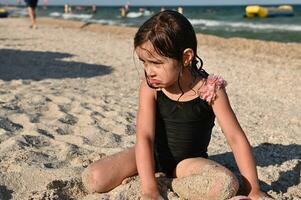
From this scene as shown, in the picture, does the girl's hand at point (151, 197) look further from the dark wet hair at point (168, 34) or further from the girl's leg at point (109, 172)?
the dark wet hair at point (168, 34)

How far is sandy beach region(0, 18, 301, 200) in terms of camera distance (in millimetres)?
2664

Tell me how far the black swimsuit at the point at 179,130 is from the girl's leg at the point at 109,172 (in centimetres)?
17

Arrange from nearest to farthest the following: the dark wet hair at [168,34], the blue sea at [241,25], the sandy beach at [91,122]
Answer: the dark wet hair at [168,34], the sandy beach at [91,122], the blue sea at [241,25]

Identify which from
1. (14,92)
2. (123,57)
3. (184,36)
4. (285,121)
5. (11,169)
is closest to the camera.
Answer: (184,36)

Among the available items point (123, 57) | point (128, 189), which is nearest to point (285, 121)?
point (128, 189)

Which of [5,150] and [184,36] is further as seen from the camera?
[5,150]

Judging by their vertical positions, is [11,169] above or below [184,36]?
→ below

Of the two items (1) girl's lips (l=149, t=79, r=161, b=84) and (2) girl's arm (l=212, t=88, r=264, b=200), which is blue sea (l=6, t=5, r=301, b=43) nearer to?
(2) girl's arm (l=212, t=88, r=264, b=200)

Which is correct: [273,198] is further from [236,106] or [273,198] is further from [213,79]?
[236,106]

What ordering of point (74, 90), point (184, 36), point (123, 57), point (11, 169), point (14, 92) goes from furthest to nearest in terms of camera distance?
point (123, 57)
point (74, 90)
point (14, 92)
point (11, 169)
point (184, 36)

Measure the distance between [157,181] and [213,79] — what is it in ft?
2.17

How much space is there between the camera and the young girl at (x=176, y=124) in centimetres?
229

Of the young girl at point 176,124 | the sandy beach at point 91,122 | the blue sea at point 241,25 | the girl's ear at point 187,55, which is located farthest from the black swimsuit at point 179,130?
the blue sea at point 241,25

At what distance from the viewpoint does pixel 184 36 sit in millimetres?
2279
